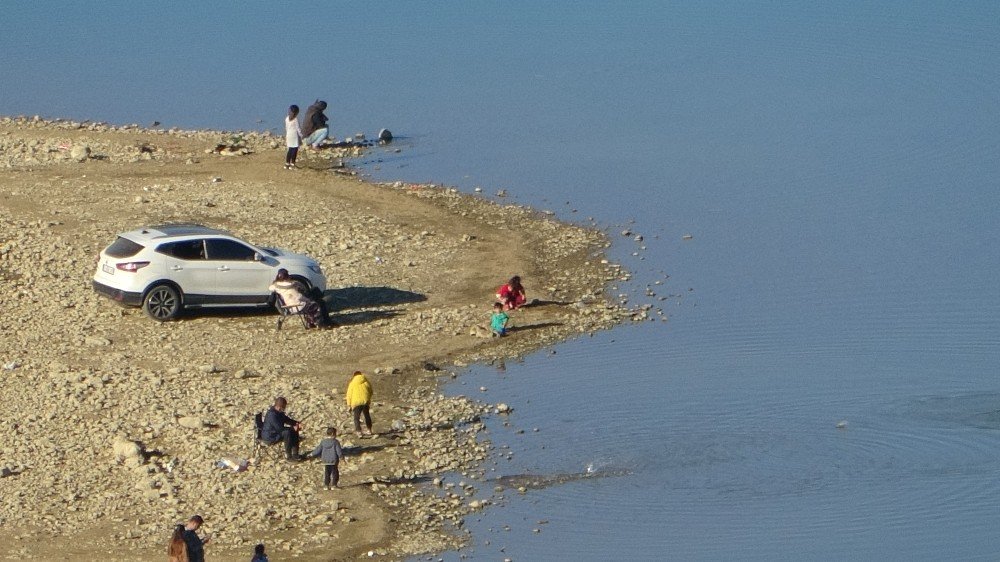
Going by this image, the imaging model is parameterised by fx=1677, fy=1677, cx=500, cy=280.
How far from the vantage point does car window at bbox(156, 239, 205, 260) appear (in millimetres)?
29297

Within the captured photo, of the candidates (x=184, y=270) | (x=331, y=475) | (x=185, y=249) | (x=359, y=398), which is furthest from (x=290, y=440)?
(x=185, y=249)

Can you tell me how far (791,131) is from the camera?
47156 mm

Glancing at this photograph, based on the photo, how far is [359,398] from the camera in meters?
24.6

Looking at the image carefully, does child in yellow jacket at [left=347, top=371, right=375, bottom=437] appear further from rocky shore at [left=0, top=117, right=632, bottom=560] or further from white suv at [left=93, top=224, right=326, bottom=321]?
white suv at [left=93, top=224, right=326, bottom=321]

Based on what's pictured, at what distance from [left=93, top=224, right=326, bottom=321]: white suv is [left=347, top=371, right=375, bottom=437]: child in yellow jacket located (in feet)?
19.0

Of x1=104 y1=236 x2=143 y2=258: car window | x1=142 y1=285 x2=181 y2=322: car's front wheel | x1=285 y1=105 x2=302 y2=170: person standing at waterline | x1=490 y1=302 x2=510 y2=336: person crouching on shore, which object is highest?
x1=285 y1=105 x2=302 y2=170: person standing at waterline

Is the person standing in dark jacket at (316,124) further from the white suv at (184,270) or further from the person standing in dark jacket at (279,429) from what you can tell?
the person standing in dark jacket at (279,429)

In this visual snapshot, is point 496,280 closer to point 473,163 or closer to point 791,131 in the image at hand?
point 473,163

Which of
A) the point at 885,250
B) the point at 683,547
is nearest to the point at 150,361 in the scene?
the point at 683,547

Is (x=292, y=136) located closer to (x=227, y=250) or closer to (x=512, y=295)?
(x=227, y=250)

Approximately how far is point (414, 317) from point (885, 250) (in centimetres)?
1090

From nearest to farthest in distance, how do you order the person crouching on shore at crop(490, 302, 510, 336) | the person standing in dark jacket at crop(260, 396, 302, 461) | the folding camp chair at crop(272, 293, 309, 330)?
the person standing in dark jacket at crop(260, 396, 302, 461)
the folding camp chair at crop(272, 293, 309, 330)
the person crouching on shore at crop(490, 302, 510, 336)

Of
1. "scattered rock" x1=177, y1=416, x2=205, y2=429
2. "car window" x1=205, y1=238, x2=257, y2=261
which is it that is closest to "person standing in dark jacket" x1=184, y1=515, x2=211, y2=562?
A: "scattered rock" x1=177, y1=416, x2=205, y2=429

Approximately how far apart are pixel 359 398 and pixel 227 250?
6.32 m
